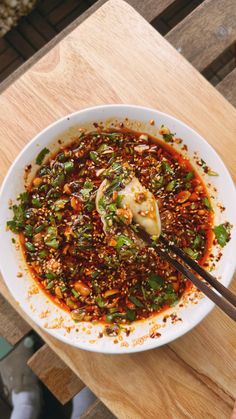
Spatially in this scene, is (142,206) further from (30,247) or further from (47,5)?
(47,5)

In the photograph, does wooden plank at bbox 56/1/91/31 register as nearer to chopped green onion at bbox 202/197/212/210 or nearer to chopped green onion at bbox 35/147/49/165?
chopped green onion at bbox 35/147/49/165

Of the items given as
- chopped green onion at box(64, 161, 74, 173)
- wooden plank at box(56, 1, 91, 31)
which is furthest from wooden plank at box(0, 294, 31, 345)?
wooden plank at box(56, 1, 91, 31)

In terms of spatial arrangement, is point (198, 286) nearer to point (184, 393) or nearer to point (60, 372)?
point (184, 393)

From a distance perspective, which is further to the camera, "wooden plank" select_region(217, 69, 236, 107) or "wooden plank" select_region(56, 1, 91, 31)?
"wooden plank" select_region(56, 1, 91, 31)

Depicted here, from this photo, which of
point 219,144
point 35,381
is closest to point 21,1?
point 219,144

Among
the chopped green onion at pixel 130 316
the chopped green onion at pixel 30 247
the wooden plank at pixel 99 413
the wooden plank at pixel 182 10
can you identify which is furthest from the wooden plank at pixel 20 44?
the wooden plank at pixel 99 413

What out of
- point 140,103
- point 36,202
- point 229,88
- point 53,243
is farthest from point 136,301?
point 229,88
